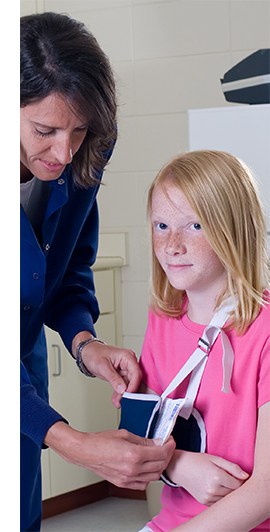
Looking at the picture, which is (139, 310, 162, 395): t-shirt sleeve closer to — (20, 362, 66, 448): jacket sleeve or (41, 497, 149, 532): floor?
(20, 362, 66, 448): jacket sleeve

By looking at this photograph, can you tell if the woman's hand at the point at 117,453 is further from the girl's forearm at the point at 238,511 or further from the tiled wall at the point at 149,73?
the tiled wall at the point at 149,73

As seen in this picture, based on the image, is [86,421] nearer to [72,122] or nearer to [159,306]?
[159,306]

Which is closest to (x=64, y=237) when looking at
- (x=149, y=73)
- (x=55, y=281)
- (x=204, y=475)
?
(x=55, y=281)

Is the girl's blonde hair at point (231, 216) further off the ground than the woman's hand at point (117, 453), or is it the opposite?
the girl's blonde hair at point (231, 216)

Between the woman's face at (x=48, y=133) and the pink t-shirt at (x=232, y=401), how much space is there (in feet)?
0.94

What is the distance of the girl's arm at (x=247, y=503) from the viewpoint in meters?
0.96

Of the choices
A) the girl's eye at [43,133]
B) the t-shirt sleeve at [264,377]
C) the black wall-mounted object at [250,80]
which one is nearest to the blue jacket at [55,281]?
the girl's eye at [43,133]

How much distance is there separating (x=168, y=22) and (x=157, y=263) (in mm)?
2029

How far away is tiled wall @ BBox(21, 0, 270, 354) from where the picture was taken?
2910mm

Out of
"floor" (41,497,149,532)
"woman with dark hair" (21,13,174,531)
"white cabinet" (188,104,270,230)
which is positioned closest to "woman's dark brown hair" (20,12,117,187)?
"woman with dark hair" (21,13,174,531)

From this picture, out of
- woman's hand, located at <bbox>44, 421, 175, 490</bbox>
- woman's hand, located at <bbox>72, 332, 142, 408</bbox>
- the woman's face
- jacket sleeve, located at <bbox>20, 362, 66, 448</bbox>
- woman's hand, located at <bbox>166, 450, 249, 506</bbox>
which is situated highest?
the woman's face

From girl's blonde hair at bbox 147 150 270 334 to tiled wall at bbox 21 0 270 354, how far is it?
6.04 feet

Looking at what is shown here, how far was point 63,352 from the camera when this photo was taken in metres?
2.66
